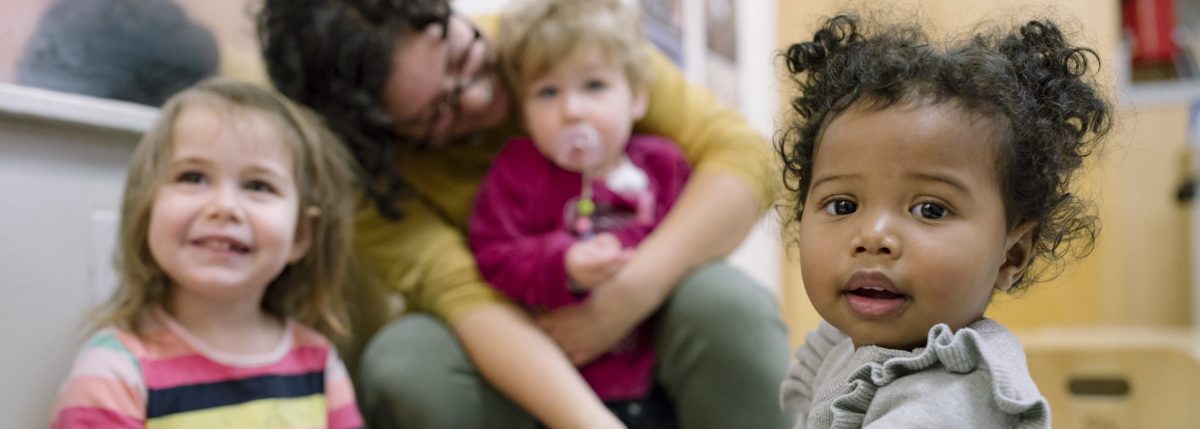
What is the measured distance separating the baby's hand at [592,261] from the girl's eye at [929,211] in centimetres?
43

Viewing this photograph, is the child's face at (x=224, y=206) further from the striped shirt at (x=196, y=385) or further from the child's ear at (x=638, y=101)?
the child's ear at (x=638, y=101)

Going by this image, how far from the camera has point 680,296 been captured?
1.05 meters

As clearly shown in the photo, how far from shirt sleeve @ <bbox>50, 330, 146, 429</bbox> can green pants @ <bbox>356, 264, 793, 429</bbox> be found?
244 millimetres

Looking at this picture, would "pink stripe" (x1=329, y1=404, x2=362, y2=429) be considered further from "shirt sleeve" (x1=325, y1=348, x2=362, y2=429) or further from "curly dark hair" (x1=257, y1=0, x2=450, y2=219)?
"curly dark hair" (x1=257, y1=0, x2=450, y2=219)

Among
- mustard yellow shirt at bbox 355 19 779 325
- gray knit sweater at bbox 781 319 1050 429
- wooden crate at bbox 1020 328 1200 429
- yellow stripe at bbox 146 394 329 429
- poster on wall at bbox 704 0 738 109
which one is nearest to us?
gray knit sweater at bbox 781 319 1050 429

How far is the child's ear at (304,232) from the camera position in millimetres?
1012

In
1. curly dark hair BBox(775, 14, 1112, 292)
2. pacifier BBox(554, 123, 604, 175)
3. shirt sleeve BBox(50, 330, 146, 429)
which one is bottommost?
shirt sleeve BBox(50, 330, 146, 429)

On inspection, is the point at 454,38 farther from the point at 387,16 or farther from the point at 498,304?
the point at 498,304

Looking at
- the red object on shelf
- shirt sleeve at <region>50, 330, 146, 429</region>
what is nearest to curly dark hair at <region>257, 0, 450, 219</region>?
shirt sleeve at <region>50, 330, 146, 429</region>

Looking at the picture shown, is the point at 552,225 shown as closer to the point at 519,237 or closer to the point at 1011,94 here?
the point at 519,237

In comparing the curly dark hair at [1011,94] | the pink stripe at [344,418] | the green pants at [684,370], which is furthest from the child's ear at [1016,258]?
the pink stripe at [344,418]

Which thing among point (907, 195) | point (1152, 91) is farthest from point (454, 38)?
point (1152, 91)

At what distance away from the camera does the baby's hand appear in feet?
3.27

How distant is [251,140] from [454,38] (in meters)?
0.26
